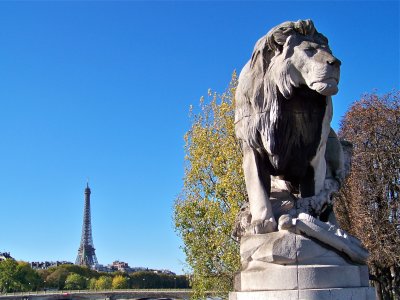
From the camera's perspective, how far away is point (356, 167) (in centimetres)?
2367

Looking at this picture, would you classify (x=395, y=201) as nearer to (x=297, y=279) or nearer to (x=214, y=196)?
(x=214, y=196)

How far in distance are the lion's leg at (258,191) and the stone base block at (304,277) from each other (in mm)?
479

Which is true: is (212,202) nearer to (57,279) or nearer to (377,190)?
(377,190)

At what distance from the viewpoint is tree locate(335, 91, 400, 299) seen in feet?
74.3

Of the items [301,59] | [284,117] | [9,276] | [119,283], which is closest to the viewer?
[301,59]

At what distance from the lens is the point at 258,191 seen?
217 inches

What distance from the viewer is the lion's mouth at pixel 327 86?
4875mm

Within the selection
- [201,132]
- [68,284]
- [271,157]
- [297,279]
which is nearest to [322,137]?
[271,157]

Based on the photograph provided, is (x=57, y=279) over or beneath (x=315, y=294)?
beneath

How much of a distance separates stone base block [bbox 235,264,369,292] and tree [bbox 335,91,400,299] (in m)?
18.1

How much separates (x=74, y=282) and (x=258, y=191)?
123 m

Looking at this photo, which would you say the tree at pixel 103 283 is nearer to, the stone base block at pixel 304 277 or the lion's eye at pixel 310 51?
the stone base block at pixel 304 277

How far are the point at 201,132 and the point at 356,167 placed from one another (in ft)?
23.7

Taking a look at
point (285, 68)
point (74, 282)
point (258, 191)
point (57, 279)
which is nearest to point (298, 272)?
point (258, 191)
